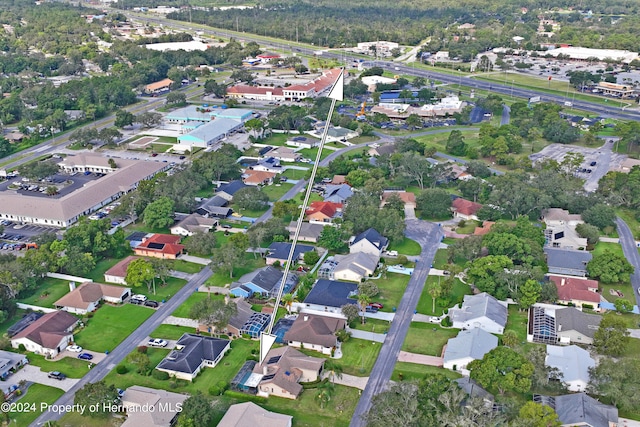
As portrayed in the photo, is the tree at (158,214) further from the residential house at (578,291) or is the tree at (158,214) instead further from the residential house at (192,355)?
the residential house at (578,291)

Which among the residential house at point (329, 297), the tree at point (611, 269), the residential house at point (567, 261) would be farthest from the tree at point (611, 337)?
the residential house at point (329, 297)

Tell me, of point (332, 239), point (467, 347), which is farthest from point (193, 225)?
point (467, 347)

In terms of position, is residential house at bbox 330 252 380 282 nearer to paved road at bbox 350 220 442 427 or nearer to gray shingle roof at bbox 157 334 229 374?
paved road at bbox 350 220 442 427

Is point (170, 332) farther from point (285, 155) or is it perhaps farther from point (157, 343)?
point (285, 155)

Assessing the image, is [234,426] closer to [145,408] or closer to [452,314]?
[145,408]

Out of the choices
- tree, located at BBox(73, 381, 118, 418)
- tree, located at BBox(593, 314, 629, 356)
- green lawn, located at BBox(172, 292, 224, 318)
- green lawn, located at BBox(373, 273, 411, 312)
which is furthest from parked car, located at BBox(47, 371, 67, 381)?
tree, located at BBox(593, 314, 629, 356)

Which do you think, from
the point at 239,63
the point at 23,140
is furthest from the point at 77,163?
the point at 239,63
